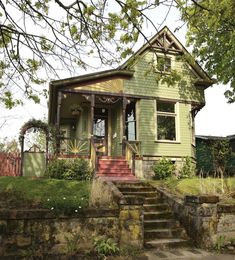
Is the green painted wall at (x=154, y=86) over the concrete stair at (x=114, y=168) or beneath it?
over

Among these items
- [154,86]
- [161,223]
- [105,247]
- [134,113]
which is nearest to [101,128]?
[134,113]

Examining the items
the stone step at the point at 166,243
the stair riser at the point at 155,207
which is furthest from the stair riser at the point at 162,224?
the stair riser at the point at 155,207

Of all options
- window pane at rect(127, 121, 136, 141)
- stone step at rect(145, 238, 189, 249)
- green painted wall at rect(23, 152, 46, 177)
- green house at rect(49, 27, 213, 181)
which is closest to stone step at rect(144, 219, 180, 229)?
stone step at rect(145, 238, 189, 249)

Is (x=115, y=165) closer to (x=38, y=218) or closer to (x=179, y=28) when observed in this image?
(x=38, y=218)

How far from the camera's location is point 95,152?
11703 millimetres

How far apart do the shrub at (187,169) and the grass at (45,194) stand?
6252 mm

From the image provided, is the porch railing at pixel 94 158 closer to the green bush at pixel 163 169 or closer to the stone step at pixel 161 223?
the green bush at pixel 163 169

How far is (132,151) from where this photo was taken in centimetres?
1191

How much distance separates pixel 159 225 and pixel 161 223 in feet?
0.24

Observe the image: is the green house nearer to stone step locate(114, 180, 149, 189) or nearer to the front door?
the front door

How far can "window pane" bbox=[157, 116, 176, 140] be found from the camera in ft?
45.5

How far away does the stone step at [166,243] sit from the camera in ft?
20.1

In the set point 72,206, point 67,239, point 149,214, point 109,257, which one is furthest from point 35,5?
point 149,214

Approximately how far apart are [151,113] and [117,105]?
1.87 meters
